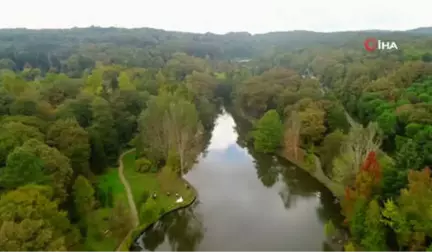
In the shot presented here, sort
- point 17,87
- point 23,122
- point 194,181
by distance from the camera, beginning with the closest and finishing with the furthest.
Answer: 1. point 23,122
2. point 194,181
3. point 17,87

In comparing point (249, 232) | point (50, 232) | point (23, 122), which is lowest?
point (249, 232)

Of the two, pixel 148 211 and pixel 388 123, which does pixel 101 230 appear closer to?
pixel 148 211

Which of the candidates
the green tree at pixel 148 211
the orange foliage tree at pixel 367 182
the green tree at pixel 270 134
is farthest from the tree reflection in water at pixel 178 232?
the green tree at pixel 270 134

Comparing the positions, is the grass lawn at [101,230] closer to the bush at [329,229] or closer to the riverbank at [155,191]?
the riverbank at [155,191]

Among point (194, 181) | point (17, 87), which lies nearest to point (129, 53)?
point (17, 87)

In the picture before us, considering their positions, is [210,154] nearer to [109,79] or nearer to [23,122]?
[23,122]

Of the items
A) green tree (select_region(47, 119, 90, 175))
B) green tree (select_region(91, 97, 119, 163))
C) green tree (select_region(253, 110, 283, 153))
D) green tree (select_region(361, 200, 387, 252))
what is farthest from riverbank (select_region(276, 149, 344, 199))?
green tree (select_region(47, 119, 90, 175))
